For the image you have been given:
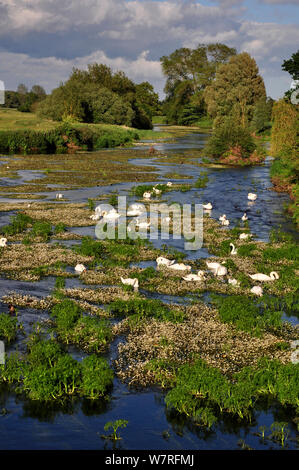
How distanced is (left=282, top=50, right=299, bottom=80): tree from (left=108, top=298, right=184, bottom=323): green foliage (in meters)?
43.6

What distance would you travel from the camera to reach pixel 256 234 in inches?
1179

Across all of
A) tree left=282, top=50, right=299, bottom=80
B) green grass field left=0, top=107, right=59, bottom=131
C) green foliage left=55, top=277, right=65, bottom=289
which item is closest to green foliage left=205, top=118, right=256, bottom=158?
tree left=282, top=50, right=299, bottom=80

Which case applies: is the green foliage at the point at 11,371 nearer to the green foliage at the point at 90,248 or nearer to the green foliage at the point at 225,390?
the green foliage at the point at 225,390

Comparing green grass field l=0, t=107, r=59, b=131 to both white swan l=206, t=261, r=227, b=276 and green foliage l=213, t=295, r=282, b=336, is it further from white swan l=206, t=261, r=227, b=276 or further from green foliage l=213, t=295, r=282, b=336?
green foliage l=213, t=295, r=282, b=336

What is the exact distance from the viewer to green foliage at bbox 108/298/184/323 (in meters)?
16.9

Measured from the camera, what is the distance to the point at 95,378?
12.5m

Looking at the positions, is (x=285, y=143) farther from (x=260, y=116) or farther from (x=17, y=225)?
(x=260, y=116)

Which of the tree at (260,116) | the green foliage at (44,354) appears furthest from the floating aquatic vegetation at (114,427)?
the tree at (260,116)

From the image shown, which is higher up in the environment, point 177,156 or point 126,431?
point 177,156

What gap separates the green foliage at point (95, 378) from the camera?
40.6 feet

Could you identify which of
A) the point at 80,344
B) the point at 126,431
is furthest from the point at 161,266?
the point at 126,431

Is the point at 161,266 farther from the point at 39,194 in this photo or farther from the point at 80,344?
the point at 39,194
